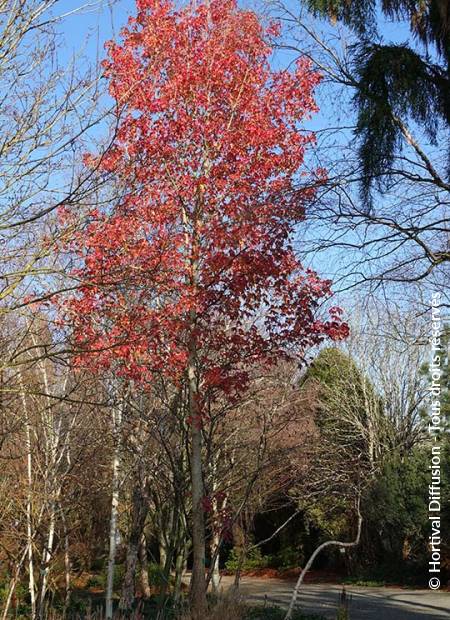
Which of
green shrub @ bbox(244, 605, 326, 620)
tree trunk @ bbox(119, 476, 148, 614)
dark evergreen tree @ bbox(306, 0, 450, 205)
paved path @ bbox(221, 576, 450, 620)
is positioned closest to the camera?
dark evergreen tree @ bbox(306, 0, 450, 205)

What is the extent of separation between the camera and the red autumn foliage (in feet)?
23.9

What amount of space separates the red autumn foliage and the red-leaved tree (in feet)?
0.05

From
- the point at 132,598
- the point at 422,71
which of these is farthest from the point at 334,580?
the point at 422,71

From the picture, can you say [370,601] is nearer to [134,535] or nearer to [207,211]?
[134,535]

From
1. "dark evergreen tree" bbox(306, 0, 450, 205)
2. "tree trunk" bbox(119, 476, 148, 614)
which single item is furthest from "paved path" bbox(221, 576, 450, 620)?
"dark evergreen tree" bbox(306, 0, 450, 205)

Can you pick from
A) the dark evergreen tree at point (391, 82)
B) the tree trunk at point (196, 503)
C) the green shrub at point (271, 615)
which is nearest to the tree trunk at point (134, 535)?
the green shrub at point (271, 615)

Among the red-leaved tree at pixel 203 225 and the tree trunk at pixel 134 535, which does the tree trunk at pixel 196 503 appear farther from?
the tree trunk at pixel 134 535

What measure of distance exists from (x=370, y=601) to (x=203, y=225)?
38.1 ft

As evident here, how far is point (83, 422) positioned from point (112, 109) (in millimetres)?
8219

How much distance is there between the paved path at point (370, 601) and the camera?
13547 mm

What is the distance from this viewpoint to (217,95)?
8.05m

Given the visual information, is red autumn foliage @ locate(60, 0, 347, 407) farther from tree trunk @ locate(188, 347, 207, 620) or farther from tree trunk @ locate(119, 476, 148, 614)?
tree trunk @ locate(119, 476, 148, 614)

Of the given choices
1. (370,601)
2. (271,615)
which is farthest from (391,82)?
(370,601)

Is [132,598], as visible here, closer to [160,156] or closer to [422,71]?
[160,156]
